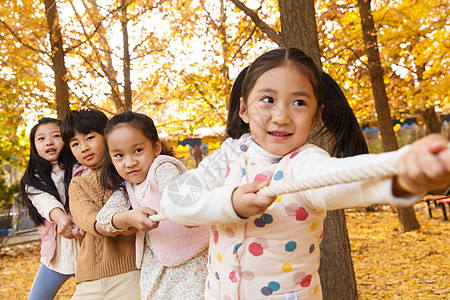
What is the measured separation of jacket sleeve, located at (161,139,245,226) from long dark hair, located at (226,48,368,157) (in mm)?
138

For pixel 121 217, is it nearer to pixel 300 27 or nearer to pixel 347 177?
pixel 347 177

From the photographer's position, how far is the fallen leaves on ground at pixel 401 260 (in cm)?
453

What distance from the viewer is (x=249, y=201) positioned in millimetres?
1154

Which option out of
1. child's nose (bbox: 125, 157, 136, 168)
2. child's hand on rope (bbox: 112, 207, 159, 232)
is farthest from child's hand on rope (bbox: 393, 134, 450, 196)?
child's nose (bbox: 125, 157, 136, 168)

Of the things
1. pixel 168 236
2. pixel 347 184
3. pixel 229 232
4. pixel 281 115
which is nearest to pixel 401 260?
pixel 168 236

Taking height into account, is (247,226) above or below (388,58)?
below

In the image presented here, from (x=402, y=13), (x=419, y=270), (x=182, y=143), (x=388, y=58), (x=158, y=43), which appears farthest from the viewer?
(x=182, y=143)

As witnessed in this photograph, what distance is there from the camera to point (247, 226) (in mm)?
1334

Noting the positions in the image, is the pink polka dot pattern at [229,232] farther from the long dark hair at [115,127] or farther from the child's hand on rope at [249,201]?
the long dark hair at [115,127]

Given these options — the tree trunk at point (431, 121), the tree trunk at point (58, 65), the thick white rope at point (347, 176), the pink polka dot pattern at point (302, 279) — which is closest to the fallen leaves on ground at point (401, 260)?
the tree trunk at point (431, 121)

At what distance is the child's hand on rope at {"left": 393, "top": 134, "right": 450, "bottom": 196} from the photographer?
0.73 meters

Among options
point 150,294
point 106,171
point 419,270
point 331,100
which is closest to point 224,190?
point 331,100

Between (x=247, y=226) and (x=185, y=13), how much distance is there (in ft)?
24.7

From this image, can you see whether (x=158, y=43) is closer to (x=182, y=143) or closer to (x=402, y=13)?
(x=182, y=143)
